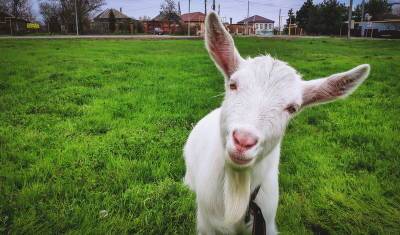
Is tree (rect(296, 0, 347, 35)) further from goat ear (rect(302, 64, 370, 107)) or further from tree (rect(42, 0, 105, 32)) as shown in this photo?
goat ear (rect(302, 64, 370, 107))

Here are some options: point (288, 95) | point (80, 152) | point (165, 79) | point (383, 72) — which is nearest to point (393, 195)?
point (288, 95)

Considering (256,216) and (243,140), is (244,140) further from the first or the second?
(256,216)

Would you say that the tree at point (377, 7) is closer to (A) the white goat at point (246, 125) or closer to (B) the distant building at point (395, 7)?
(B) the distant building at point (395, 7)

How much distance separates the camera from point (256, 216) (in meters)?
Answer: 2.26

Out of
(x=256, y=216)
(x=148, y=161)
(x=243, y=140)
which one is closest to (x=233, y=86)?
(x=243, y=140)

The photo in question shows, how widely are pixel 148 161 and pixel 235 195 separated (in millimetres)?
1807

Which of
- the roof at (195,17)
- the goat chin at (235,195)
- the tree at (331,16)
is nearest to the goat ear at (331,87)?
the goat chin at (235,195)

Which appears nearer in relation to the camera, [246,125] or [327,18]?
[246,125]

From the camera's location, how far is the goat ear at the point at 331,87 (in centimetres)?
219

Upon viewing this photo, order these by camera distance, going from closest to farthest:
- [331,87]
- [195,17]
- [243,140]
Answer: [243,140] < [331,87] < [195,17]

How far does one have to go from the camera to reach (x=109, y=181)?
11.1 ft

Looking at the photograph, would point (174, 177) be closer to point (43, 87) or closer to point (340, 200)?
point (340, 200)

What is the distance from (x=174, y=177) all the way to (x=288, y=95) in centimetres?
194

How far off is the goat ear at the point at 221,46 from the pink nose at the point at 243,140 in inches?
26.2
